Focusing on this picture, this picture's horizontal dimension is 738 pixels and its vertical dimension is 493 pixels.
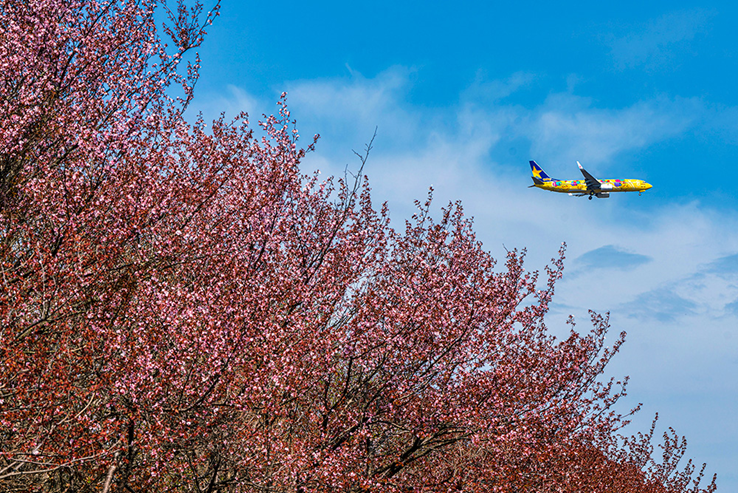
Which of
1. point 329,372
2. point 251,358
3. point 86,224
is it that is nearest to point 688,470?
point 329,372

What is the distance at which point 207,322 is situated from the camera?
33.5ft

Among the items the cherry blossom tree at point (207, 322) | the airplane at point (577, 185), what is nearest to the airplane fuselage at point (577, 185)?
the airplane at point (577, 185)

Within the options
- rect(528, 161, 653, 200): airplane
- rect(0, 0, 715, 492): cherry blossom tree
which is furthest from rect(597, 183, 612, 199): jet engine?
rect(0, 0, 715, 492): cherry blossom tree

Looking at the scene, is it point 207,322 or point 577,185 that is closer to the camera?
point 207,322

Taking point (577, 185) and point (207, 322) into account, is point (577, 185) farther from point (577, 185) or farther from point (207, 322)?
point (207, 322)

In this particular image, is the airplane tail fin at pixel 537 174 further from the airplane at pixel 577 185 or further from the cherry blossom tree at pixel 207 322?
the cherry blossom tree at pixel 207 322

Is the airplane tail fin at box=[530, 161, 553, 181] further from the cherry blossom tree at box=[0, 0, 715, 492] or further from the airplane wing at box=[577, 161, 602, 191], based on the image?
the cherry blossom tree at box=[0, 0, 715, 492]

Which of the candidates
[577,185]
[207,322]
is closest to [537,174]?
[577,185]

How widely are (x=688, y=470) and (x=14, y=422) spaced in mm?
30982

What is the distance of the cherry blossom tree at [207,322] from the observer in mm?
9805

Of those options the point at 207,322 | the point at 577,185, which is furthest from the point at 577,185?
the point at 207,322

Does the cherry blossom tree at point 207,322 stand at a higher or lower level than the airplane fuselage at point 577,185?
lower

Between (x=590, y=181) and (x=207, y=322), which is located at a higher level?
(x=590, y=181)

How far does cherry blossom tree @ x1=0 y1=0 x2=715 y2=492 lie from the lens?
9805mm
